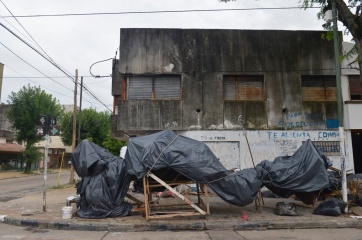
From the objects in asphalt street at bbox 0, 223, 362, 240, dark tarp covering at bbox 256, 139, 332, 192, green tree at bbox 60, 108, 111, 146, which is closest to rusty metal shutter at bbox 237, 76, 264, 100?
dark tarp covering at bbox 256, 139, 332, 192

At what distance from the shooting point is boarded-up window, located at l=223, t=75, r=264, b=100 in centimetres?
1457

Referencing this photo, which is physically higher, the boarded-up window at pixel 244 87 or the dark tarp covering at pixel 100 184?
the boarded-up window at pixel 244 87

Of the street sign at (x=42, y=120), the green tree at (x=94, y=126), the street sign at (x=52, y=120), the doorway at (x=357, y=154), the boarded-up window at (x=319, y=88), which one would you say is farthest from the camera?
the green tree at (x=94, y=126)

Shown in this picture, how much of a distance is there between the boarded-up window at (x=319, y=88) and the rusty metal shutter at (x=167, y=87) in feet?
18.4

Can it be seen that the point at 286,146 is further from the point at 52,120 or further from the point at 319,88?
the point at 52,120

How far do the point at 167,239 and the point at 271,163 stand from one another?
447 centimetres

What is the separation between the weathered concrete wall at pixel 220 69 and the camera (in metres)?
14.2

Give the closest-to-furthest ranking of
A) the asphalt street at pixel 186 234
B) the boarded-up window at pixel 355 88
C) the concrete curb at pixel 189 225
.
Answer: the asphalt street at pixel 186 234, the concrete curb at pixel 189 225, the boarded-up window at pixel 355 88

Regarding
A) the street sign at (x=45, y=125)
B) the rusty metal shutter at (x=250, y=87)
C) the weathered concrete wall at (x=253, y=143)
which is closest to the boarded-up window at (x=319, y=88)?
the weathered concrete wall at (x=253, y=143)

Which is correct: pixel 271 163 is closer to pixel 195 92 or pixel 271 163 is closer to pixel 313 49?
pixel 195 92

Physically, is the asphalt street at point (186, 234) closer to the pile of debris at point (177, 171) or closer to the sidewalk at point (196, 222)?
the sidewalk at point (196, 222)

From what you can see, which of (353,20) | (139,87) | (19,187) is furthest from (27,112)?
(353,20)

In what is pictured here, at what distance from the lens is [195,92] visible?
14320 millimetres

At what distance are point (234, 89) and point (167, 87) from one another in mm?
2987
